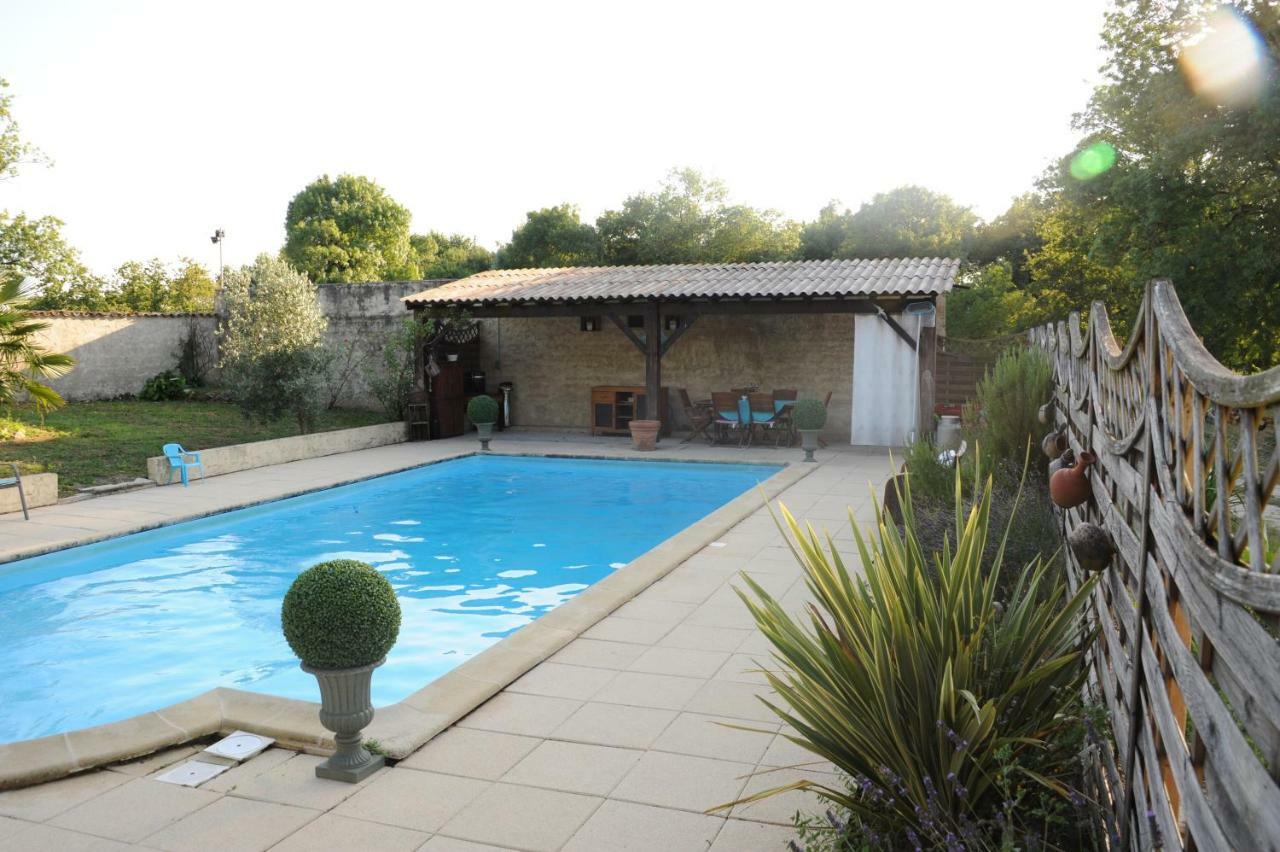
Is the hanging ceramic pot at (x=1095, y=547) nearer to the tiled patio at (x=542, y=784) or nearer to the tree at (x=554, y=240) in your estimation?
the tiled patio at (x=542, y=784)

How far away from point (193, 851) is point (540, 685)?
176 centimetres

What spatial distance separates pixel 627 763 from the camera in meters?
3.56

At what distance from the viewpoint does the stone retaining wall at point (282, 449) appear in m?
10.9

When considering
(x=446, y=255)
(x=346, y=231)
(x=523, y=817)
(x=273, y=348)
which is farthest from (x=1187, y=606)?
(x=446, y=255)

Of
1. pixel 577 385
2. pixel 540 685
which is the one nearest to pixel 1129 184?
pixel 577 385

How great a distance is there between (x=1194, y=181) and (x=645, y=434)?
397 inches

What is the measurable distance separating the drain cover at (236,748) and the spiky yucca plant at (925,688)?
7.40 feet

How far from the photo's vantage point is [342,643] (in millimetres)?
3428

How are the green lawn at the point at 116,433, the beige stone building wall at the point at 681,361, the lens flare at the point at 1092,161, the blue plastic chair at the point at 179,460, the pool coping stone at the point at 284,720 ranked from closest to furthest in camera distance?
the pool coping stone at the point at 284,720, the blue plastic chair at the point at 179,460, the green lawn at the point at 116,433, the beige stone building wall at the point at 681,361, the lens flare at the point at 1092,161

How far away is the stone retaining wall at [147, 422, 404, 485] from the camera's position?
Answer: 1095 cm

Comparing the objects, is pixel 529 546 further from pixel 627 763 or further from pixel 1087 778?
pixel 1087 778

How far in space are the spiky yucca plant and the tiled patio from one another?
0.56 metres

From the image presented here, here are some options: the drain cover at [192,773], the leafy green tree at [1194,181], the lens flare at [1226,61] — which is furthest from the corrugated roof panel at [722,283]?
the drain cover at [192,773]

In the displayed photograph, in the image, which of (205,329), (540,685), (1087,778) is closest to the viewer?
(1087,778)
